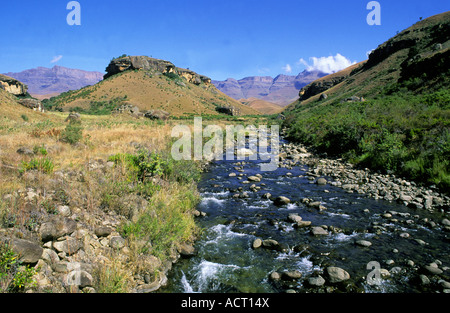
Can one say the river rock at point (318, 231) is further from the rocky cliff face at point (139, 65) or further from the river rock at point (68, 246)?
the rocky cliff face at point (139, 65)

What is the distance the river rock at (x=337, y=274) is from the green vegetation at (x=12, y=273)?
17.5 ft

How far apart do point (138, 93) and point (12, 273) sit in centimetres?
8423

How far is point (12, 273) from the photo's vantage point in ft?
11.4

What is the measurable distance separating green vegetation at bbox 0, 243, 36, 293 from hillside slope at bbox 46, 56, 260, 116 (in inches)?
2432

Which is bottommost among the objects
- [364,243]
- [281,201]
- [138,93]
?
[364,243]

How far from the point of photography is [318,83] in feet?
402

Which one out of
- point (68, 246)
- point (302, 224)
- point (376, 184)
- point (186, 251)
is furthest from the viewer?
point (376, 184)

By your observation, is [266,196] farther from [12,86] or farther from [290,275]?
[12,86]

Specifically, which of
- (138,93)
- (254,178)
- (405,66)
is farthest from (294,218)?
(138,93)

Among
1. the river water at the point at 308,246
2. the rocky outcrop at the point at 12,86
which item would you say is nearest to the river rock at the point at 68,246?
the river water at the point at 308,246

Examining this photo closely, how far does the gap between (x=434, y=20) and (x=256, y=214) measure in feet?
330
